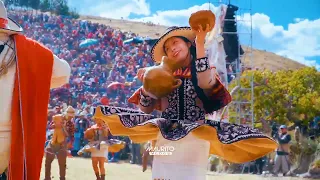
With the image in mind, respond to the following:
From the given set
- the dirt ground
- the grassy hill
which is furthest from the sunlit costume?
the grassy hill

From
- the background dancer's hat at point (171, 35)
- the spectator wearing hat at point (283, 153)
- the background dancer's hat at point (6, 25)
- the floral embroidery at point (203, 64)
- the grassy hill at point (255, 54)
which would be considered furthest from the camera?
the grassy hill at point (255, 54)

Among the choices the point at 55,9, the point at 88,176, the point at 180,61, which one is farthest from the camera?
the point at 55,9

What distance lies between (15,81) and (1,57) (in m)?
0.18

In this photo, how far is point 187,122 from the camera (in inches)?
139

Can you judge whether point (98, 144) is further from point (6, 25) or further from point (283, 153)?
point (6, 25)

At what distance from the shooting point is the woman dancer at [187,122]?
3391 millimetres

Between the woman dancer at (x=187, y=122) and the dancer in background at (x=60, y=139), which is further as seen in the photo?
the dancer in background at (x=60, y=139)

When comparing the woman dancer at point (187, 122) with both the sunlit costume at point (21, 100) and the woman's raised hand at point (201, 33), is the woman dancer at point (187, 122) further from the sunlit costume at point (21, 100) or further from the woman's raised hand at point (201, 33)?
the sunlit costume at point (21, 100)

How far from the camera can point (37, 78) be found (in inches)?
140

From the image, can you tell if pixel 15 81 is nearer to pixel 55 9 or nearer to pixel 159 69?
pixel 159 69

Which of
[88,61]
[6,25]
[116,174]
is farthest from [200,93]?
[88,61]

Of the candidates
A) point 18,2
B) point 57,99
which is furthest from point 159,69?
point 18,2

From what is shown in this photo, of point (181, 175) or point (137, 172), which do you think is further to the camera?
point (137, 172)

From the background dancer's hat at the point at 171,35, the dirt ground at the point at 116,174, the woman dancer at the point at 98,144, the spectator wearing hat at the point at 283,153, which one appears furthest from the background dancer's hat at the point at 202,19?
the spectator wearing hat at the point at 283,153
